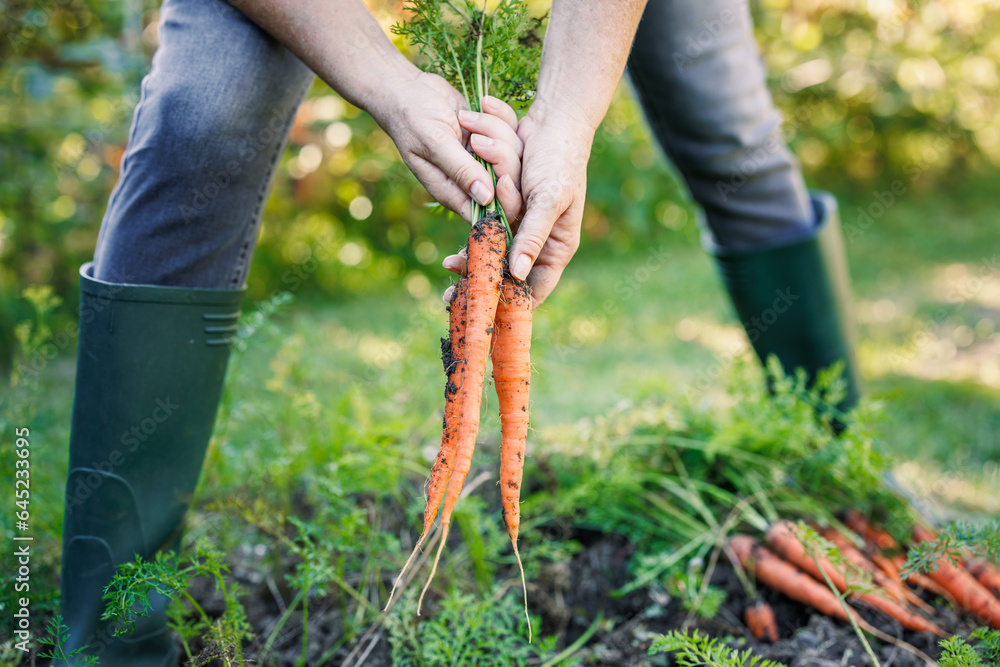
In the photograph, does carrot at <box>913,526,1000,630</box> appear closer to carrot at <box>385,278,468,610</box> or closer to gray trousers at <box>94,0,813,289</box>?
carrot at <box>385,278,468,610</box>

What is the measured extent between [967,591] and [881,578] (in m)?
0.17

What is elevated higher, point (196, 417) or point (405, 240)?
point (405, 240)

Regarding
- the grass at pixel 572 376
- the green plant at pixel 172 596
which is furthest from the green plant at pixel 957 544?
the green plant at pixel 172 596

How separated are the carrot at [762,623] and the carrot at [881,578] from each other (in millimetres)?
200

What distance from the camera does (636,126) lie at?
4.69 metres

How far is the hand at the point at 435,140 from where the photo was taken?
111 centimetres

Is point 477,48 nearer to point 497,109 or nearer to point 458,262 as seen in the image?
point 497,109

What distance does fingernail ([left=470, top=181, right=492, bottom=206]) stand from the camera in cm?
111

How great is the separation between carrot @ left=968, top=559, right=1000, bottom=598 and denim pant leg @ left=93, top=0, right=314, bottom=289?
173cm

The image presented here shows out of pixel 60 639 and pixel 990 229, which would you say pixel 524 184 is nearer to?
pixel 60 639

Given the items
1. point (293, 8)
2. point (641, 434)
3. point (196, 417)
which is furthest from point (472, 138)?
point (641, 434)

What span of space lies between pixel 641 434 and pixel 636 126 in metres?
3.45

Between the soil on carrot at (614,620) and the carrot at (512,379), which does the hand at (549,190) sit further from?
the soil on carrot at (614,620)

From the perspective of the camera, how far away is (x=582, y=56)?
118cm
